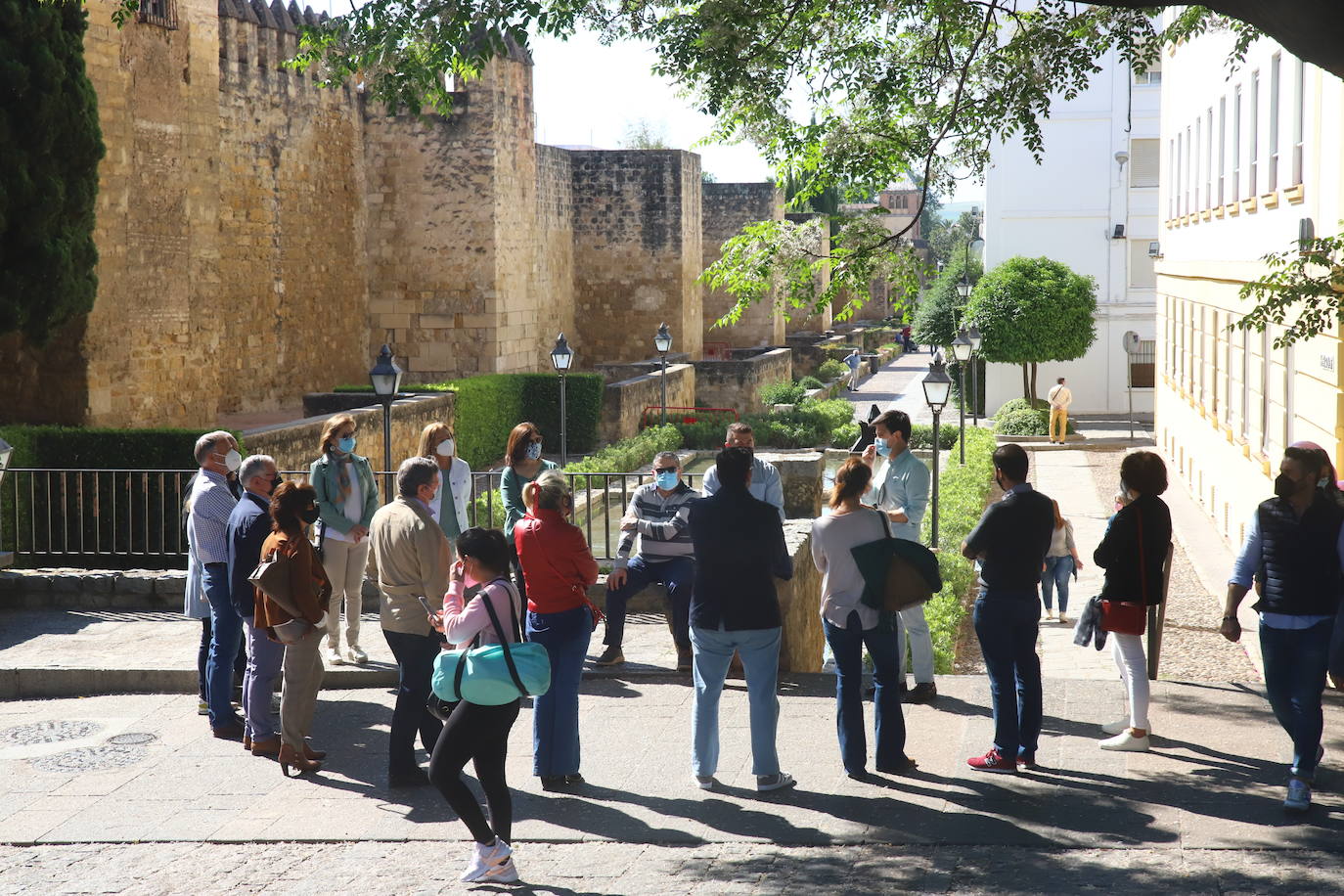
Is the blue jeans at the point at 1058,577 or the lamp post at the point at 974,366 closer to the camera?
the blue jeans at the point at 1058,577

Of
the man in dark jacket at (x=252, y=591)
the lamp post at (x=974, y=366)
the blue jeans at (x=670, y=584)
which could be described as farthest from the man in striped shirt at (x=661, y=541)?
the lamp post at (x=974, y=366)

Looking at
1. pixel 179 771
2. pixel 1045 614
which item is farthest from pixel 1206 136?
pixel 179 771

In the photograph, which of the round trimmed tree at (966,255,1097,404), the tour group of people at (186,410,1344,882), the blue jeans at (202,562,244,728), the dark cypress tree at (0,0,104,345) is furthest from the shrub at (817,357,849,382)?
the tour group of people at (186,410,1344,882)

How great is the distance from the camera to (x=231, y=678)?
287 inches

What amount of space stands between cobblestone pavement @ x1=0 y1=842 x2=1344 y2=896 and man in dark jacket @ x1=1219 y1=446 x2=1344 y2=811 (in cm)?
65

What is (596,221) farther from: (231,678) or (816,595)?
(231,678)

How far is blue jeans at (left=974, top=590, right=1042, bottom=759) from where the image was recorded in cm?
618

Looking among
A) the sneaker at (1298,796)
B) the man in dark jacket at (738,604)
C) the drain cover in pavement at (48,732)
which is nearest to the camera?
the sneaker at (1298,796)

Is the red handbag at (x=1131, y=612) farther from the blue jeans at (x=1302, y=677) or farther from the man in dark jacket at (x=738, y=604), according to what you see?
the man in dark jacket at (x=738, y=604)

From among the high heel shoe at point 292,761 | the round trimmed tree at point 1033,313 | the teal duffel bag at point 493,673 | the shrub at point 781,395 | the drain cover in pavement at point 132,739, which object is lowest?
the drain cover in pavement at point 132,739

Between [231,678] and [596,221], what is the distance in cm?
2773

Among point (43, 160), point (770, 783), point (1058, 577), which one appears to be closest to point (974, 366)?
point (1058, 577)

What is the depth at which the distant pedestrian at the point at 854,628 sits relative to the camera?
20.2 feet

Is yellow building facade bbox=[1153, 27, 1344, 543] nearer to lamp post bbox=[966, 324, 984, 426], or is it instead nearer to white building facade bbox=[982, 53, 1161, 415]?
lamp post bbox=[966, 324, 984, 426]
